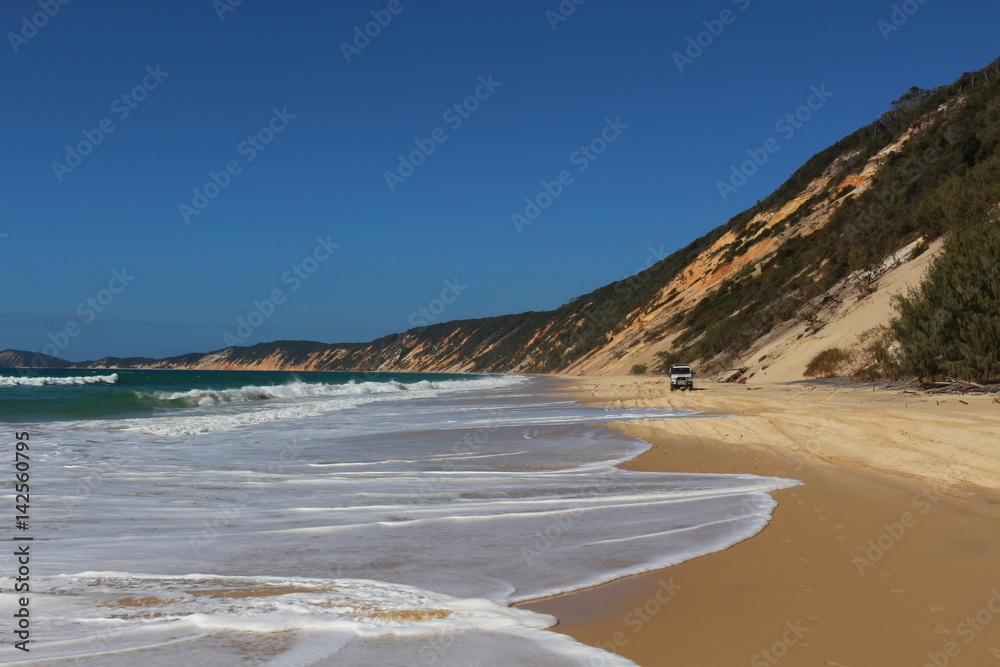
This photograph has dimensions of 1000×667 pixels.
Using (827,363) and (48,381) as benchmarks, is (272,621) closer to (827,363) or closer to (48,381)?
(827,363)

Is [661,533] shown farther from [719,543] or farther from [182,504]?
[182,504]

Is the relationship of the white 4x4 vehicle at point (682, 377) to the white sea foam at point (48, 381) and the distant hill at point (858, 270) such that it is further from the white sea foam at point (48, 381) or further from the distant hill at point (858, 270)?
the white sea foam at point (48, 381)

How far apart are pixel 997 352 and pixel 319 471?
54.9 feet

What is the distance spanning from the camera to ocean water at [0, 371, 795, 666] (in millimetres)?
3857

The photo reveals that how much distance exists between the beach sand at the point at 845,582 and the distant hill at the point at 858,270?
416 inches

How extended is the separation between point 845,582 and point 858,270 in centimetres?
3907

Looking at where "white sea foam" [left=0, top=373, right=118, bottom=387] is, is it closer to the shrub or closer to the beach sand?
the shrub

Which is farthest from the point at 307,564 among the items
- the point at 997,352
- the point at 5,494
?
the point at 997,352

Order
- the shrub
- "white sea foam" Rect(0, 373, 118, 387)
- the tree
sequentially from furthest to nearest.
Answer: "white sea foam" Rect(0, 373, 118, 387) → the shrub → the tree

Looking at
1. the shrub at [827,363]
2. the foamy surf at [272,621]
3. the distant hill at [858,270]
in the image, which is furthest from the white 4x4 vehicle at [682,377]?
the foamy surf at [272,621]

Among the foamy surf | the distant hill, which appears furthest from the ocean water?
the distant hill

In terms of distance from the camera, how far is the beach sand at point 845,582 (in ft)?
12.3

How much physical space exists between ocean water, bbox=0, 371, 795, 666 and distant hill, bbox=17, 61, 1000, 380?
38.2ft

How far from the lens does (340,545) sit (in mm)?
6012
